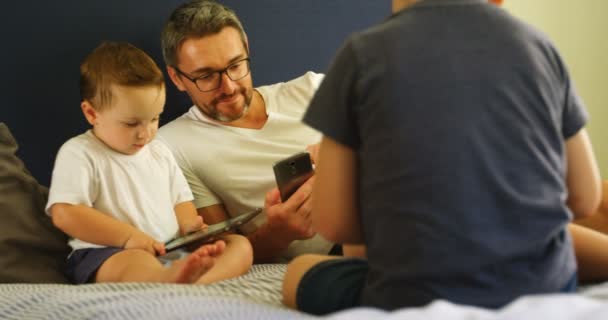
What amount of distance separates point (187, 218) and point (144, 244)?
213 millimetres

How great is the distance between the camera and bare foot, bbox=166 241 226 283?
1.18 m

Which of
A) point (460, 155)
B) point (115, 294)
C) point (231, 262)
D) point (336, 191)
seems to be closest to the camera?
point (460, 155)

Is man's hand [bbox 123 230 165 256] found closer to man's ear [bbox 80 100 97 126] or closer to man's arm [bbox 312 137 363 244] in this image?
man's ear [bbox 80 100 97 126]

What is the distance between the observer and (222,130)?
172 cm

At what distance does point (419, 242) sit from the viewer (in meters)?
0.77

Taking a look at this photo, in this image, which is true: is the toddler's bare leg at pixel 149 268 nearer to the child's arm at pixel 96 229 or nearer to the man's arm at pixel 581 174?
the child's arm at pixel 96 229

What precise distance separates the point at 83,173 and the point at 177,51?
1.57 feet

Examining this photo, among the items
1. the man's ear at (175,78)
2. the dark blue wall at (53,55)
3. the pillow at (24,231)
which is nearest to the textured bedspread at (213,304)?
the pillow at (24,231)

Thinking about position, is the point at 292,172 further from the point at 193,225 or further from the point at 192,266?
the point at 192,266

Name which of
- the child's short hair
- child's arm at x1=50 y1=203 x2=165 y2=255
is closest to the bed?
child's arm at x1=50 y1=203 x2=165 y2=255

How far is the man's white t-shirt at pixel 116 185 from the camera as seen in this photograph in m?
1.33

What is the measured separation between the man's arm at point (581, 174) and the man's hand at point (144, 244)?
2.64ft

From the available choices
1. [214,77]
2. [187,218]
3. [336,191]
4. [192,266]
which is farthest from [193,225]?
[336,191]

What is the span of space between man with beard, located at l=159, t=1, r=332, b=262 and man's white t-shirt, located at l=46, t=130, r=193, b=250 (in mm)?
175
